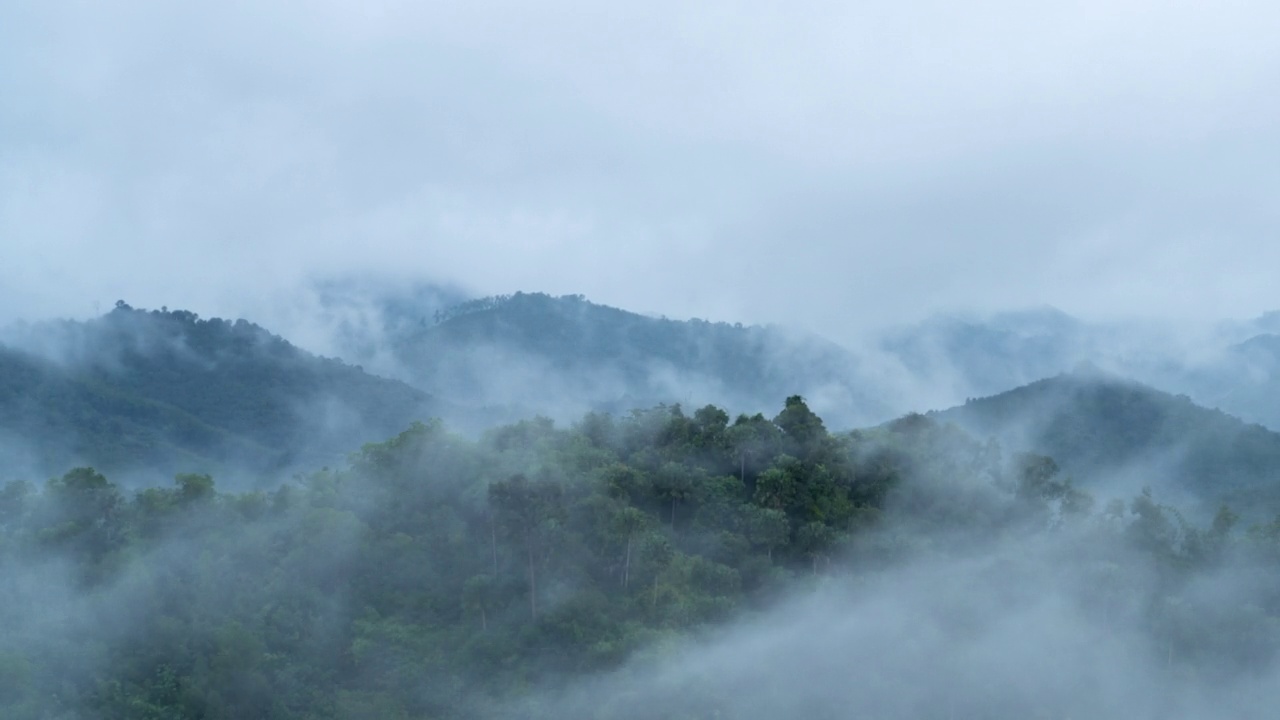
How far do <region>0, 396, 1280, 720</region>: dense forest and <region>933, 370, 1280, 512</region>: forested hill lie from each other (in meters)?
8.59

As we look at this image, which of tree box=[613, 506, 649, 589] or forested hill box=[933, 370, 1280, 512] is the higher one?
forested hill box=[933, 370, 1280, 512]

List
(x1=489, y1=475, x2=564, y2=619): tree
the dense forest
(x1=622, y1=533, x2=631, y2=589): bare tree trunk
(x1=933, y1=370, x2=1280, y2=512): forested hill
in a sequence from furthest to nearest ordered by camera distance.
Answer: (x1=933, y1=370, x2=1280, y2=512): forested hill < (x1=622, y1=533, x2=631, y2=589): bare tree trunk < (x1=489, y1=475, x2=564, y2=619): tree < the dense forest

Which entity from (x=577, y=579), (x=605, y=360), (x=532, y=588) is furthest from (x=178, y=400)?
(x=577, y=579)

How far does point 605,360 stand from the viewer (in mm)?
69688

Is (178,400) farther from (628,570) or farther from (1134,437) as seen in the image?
(1134,437)

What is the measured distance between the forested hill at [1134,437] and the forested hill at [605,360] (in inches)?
696

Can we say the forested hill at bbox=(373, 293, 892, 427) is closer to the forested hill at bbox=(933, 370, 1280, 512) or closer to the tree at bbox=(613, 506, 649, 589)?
the forested hill at bbox=(933, 370, 1280, 512)

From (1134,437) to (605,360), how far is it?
119 ft

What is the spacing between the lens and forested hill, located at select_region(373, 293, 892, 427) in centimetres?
6381

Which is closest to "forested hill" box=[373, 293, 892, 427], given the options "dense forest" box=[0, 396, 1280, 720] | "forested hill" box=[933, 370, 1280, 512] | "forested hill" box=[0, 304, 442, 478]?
"forested hill" box=[0, 304, 442, 478]

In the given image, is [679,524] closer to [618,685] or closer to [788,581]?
[788,581]

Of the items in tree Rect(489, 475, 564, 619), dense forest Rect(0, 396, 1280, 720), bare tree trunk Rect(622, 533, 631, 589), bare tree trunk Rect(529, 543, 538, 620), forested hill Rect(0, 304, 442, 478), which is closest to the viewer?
dense forest Rect(0, 396, 1280, 720)

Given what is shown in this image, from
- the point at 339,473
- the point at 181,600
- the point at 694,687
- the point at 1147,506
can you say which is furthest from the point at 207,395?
the point at 1147,506

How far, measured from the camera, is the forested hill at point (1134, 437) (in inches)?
1453
